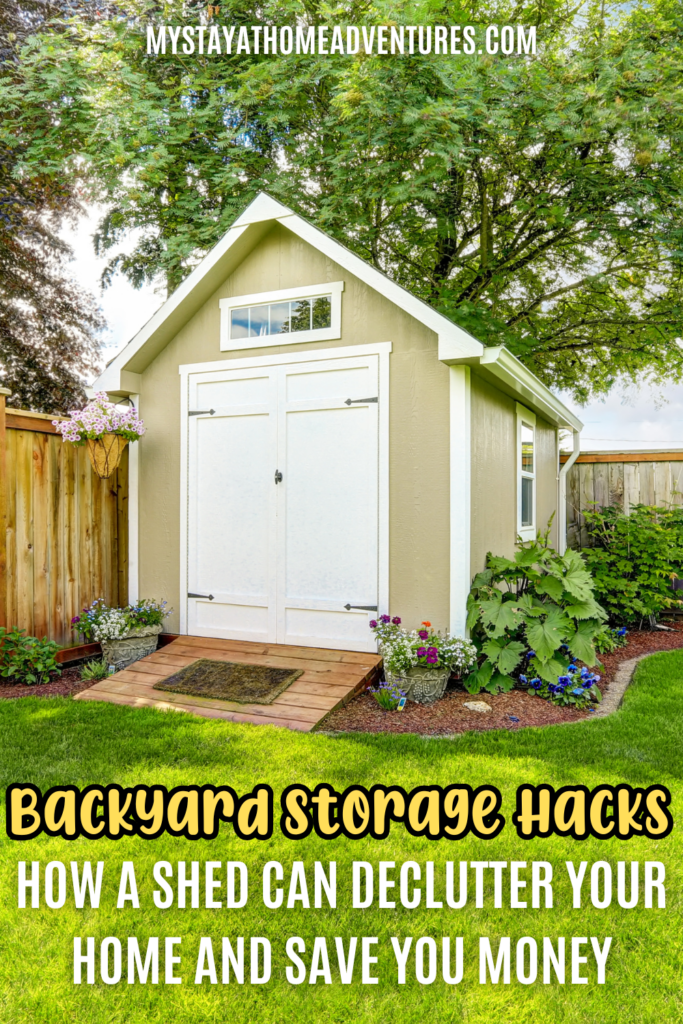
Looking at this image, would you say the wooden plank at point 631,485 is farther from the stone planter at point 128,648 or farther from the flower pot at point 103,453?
the flower pot at point 103,453

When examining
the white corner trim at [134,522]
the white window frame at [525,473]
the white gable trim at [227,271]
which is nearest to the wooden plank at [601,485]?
the white window frame at [525,473]

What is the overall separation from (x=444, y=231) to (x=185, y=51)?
4.29 meters

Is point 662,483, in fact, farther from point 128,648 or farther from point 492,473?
point 128,648

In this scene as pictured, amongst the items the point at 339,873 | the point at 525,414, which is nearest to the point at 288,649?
the point at 339,873

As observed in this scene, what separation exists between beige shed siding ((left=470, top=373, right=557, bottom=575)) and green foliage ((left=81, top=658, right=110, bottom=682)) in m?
3.06

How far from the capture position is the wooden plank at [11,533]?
16.1 feet

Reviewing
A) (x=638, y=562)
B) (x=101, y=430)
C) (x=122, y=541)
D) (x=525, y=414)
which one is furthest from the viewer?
(x=638, y=562)

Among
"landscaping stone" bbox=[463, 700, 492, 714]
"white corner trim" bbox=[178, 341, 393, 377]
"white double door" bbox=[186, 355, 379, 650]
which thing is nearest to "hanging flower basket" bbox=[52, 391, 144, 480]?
"white double door" bbox=[186, 355, 379, 650]

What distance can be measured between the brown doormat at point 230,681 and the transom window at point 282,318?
274cm

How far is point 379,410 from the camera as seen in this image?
16.2ft

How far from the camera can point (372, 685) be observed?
182 inches

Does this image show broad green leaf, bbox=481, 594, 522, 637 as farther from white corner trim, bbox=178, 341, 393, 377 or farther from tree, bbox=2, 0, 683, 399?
tree, bbox=2, 0, 683, 399

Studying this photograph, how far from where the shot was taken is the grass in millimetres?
1714

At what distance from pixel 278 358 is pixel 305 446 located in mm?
791
